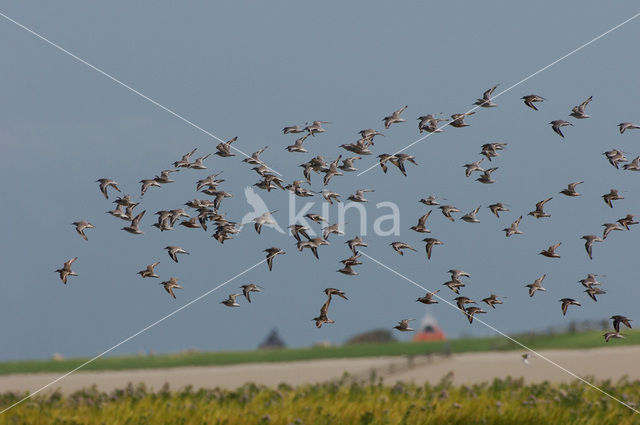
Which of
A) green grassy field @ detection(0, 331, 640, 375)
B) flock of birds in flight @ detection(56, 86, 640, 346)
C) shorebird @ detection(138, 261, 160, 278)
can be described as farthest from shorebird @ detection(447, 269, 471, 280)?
green grassy field @ detection(0, 331, 640, 375)

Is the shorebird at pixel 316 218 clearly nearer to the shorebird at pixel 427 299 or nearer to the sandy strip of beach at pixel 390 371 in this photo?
the shorebird at pixel 427 299

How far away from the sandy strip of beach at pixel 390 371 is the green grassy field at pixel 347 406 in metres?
2.80

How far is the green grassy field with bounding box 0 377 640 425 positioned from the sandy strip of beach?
9.17ft

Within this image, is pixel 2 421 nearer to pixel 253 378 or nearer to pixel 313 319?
pixel 313 319

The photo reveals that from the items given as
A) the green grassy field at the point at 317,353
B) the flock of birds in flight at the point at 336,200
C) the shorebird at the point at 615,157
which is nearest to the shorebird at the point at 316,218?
the flock of birds in flight at the point at 336,200

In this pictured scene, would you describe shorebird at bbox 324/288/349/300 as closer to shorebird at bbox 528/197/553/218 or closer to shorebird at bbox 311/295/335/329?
shorebird at bbox 311/295/335/329

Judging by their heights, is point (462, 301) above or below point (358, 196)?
below

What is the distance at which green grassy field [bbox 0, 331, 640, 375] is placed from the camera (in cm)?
2514

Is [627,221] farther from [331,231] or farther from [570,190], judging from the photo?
[331,231]

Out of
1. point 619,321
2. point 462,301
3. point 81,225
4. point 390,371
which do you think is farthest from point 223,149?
point 390,371

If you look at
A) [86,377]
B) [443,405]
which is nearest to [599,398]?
[443,405]

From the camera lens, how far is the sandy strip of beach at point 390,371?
20094 mm

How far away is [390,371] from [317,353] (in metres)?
6.24

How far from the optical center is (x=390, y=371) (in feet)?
69.8
